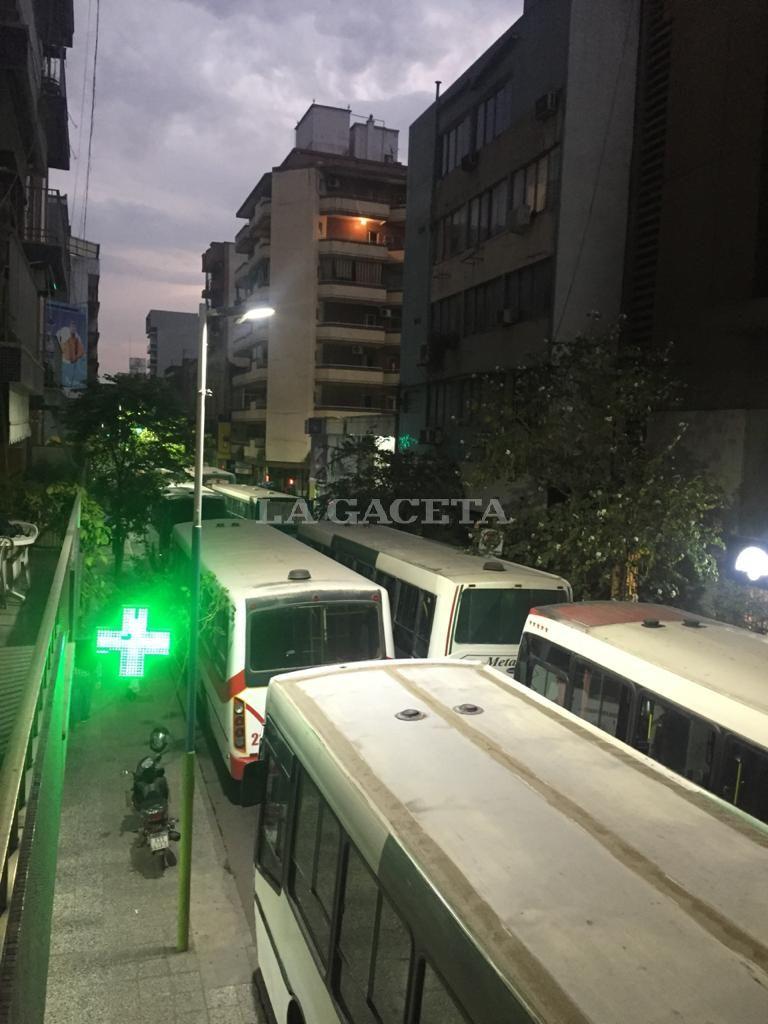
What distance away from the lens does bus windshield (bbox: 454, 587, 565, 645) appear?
10.7 meters

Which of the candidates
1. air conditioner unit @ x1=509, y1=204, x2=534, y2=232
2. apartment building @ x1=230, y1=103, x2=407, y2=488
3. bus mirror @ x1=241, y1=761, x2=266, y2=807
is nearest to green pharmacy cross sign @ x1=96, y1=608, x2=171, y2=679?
bus mirror @ x1=241, y1=761, x2=266, y2=807

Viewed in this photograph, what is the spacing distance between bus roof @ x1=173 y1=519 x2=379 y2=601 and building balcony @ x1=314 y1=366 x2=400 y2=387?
107ft

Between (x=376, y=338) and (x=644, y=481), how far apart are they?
35.9m

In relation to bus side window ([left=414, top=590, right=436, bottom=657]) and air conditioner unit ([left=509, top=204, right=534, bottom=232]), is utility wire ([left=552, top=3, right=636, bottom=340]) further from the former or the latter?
bus side window ([left=414, top=590, right=436, bottom=657])

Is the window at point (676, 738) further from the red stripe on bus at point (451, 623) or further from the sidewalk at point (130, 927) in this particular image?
the sidewalk at point (130, 927)

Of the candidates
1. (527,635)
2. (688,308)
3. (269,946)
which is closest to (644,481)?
(527,635)

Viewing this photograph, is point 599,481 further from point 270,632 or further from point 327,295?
point 327,295

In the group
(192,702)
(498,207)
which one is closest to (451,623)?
(192,702)

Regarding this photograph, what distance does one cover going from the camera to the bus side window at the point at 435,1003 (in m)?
3.11

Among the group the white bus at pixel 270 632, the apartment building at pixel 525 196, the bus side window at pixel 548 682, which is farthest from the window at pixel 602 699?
the apartment building at pixel 525 196

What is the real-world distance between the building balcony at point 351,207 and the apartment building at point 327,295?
0.06 metres

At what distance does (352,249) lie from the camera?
4644 centimetres

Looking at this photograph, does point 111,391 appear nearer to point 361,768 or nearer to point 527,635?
point 527,635

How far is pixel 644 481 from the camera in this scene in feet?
43.1
